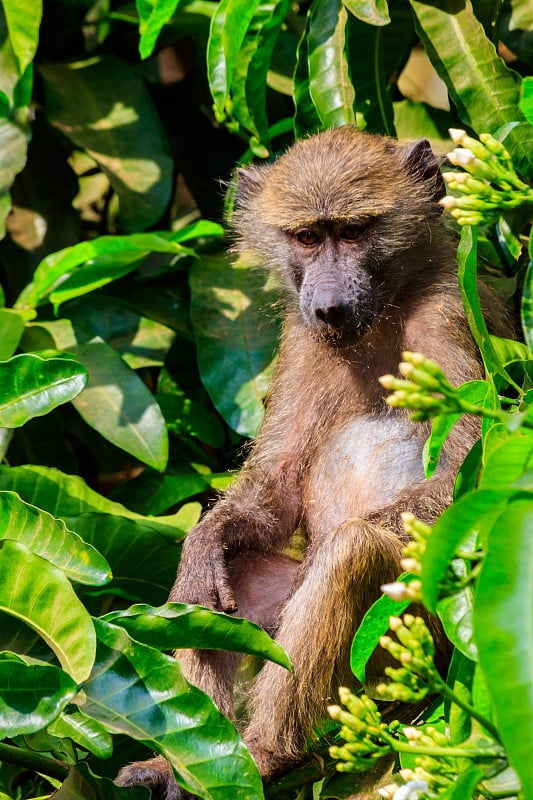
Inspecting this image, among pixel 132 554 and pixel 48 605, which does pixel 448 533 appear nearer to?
pixel 48 605

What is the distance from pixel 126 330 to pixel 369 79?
1.62 metres

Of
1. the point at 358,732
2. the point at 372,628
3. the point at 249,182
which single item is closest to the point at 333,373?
the point at 249,182

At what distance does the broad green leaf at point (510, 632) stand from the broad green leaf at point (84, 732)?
1.50m

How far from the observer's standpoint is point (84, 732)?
2.75 meters

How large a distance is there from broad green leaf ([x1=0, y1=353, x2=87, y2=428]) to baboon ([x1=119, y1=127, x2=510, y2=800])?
37.7 inches

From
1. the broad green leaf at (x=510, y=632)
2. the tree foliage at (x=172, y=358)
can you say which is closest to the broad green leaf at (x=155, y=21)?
the tree foliage at (x=172, y=358)

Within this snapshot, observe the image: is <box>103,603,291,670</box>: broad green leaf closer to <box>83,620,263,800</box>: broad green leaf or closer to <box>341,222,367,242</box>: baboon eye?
<box>83,620,263,800</box>: broad green leaf

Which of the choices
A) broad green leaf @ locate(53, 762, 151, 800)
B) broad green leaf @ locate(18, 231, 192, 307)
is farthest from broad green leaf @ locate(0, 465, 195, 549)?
broad green leaf @ locate(53, 762, 151, 800)

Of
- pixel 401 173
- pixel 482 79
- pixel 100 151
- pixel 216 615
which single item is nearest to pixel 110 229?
pixel 100 151

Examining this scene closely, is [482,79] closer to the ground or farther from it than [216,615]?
farther from it

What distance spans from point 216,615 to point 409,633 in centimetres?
110

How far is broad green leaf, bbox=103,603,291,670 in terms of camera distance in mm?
2861

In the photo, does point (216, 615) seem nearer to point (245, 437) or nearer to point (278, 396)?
point (278, 396)

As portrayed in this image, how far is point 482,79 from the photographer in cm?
404
